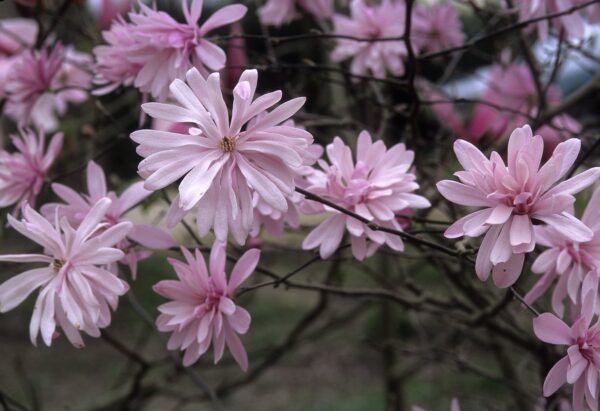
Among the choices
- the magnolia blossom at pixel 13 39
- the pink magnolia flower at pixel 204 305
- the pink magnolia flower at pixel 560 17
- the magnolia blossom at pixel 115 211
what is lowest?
the magnolia blossom at pixel 13 39

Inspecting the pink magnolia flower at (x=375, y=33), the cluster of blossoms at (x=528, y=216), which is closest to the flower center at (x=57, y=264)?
the cluster of blossoms at (x=528, y=216)

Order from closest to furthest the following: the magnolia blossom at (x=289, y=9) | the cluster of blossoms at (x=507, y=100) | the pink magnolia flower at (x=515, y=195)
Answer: the pink magnolia flower at (x=515, y=195), the magnolia blossom at (x=289, y=9), the cluster of blossoms at (x=507, y=100)

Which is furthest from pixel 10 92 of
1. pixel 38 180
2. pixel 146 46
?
pixel 146 46

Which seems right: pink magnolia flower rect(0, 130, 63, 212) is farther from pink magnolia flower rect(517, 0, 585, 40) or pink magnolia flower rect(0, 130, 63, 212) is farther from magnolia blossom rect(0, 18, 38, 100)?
pink magnolia flower rect(517, 0, 585, 40)

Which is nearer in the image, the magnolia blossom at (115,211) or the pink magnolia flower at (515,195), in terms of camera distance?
the pink magnolia flower at (515,195)

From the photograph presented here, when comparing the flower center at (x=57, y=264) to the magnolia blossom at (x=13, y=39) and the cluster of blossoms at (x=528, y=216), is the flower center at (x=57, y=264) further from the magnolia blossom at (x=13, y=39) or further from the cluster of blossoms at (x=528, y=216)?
the magnolia blossom at (x=13, y=39)

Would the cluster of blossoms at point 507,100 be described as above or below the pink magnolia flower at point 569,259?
below

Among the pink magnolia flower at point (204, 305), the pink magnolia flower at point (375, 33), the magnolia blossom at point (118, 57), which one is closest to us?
the pink magnolia flower at point (204, 305)

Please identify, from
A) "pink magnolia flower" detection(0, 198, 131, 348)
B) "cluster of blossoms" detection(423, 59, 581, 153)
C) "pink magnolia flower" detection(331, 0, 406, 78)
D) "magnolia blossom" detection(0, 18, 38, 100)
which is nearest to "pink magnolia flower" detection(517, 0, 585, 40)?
"pink magnolia flower" detection(331, 0, 406, 78)
